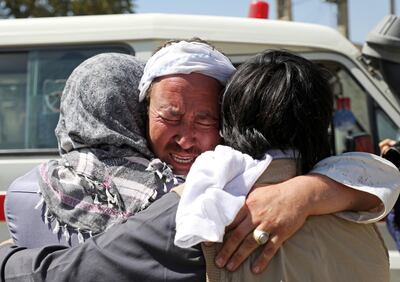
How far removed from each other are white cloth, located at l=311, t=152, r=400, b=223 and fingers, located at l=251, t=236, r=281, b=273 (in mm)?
198

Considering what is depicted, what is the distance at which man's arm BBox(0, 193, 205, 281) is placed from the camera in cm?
130

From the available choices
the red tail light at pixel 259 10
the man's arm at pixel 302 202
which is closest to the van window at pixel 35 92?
the red tail light at pixel 259 10

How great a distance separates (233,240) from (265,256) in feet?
0.24

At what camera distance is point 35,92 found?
386cm

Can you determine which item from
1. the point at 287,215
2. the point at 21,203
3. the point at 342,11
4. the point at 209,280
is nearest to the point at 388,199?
the point at 287,215

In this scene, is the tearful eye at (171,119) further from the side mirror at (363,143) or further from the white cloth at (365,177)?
the side mirror at (363,143)

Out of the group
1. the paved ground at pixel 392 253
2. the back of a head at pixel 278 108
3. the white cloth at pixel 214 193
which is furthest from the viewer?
the paved ground at pixel 392 253

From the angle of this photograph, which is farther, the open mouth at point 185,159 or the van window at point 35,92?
the van window at point 35,92

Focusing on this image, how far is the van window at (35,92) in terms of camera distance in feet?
12.5

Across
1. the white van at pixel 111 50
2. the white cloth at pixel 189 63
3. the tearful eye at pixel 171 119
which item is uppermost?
the white cloth at pixel 189 63

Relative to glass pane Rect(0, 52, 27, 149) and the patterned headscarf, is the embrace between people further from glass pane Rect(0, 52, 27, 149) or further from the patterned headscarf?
glass pane Rect(0, 52, 27, 149)

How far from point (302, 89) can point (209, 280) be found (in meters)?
0.48

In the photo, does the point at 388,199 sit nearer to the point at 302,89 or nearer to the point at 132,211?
the point at 302,89

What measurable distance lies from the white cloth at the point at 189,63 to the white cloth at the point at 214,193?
0.40 m
